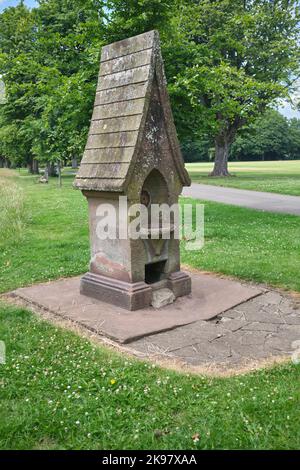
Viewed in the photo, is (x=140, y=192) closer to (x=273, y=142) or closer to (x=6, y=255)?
(x=6, y=255)

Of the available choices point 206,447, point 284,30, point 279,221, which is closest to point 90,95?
point 279,221

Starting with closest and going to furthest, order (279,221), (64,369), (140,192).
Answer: (64,369)
(140,192)
(279,221)

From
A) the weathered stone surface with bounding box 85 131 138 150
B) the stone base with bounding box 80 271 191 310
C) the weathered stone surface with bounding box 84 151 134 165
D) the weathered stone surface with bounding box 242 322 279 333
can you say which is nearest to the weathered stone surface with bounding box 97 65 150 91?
the weathered stone surface with bounding box 85 131 138 150

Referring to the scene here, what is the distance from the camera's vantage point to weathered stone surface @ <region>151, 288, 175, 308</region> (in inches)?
231

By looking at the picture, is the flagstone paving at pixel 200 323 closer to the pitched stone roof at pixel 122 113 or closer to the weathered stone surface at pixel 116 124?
the pitched stone roof at pixel 122 113

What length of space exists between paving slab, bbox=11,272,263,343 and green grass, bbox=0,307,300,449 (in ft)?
2.29

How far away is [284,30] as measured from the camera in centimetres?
3073

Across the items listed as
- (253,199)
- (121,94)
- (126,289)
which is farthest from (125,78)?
(253,199)

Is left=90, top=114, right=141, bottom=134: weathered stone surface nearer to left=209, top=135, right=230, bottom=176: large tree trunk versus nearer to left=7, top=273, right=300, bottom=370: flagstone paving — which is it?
left=7, top=273, right=300, bottom=370: flagstone paving

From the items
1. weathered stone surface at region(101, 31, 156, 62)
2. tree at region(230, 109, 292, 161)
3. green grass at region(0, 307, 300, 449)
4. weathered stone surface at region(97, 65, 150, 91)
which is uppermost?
tree at region(230, 109, 292, 161)
